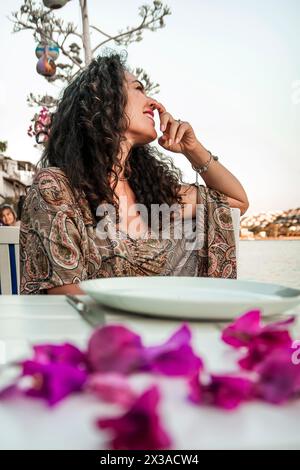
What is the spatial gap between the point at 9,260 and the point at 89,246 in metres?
0.58

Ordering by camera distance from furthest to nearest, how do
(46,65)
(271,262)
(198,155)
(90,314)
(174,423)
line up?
(271,262) < (46,65) < (198,155) < (90,314) < (174,423)

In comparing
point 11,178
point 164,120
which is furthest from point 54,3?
point 11,178

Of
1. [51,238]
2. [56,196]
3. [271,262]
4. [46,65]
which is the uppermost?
[46,65]

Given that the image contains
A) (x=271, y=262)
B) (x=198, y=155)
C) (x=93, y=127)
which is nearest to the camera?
(x=93, y=127)

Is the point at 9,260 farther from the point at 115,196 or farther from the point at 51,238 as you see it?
the point at 51,238

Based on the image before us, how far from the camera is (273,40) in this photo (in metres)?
5.56

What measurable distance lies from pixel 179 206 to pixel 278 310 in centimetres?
127

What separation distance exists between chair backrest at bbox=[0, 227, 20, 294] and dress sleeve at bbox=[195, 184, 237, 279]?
69 centimetres

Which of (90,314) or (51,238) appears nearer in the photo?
(90,314)

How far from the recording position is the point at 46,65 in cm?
328

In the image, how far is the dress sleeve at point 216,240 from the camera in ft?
5.22

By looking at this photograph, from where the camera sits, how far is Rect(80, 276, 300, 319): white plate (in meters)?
0.45

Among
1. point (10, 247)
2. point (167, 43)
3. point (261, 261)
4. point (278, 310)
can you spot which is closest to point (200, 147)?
point (10, 247)

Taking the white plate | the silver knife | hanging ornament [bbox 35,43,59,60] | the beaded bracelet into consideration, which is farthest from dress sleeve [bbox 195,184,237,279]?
hanging ornament [bbox 35,43,59,60]
